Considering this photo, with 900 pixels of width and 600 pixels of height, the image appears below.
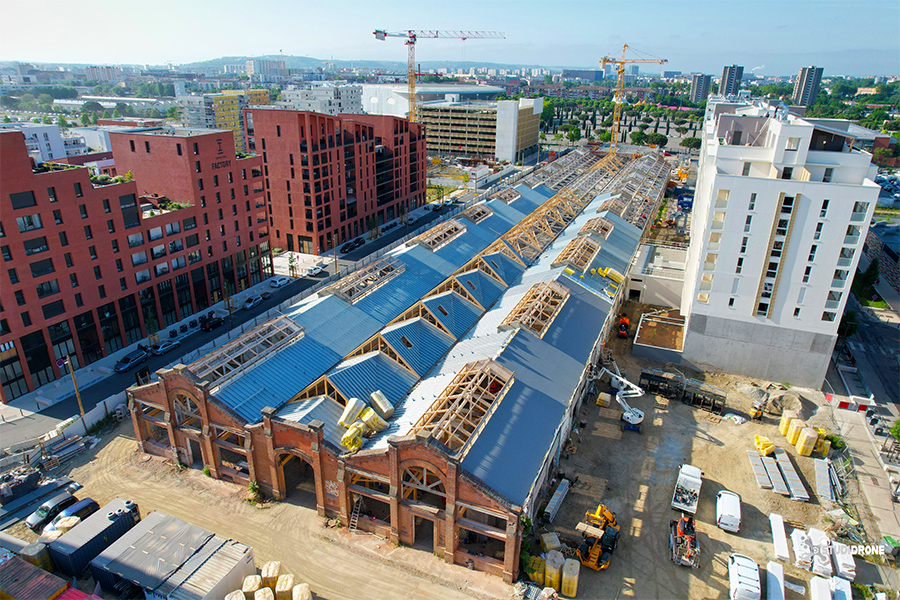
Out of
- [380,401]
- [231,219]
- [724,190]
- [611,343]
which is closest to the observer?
[380,401]

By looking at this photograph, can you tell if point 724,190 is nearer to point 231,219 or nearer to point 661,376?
point 661,376

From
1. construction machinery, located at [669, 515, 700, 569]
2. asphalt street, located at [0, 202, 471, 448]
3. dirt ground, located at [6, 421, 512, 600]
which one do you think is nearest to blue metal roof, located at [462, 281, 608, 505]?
dirt ground, located at [6, 421, 512, 600]

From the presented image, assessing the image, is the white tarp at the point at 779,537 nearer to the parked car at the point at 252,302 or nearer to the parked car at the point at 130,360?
the parked car at the point at 130,360

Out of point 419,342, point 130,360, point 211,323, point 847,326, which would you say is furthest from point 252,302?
point 847,326

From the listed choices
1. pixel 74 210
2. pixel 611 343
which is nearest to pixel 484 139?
pixel 611 343

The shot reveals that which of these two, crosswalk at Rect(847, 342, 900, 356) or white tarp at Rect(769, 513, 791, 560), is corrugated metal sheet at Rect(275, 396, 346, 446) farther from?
crosswalk at Rect(847, 342, 900, 356)
